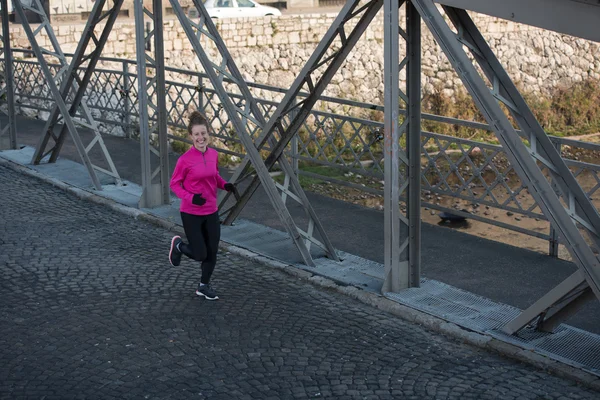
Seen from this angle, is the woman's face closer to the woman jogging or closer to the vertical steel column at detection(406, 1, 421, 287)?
the woman jogging

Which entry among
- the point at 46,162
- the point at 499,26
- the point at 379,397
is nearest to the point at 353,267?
the point at 379,397

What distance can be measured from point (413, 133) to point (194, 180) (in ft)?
6.05

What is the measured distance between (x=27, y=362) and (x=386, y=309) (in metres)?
2.83

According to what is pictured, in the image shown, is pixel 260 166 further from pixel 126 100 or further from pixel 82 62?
pixel 126 100

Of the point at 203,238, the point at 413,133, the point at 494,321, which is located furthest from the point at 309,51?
the point at 494,321

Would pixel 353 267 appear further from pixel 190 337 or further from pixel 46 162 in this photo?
pixel 46 162

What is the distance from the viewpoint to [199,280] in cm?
869

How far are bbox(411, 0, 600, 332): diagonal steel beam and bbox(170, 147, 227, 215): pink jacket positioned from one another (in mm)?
2142

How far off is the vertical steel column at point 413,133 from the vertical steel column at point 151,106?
13.2ft

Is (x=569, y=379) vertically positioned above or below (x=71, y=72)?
below

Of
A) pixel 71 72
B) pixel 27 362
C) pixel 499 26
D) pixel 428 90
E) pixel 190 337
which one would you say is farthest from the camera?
pixel 499 26

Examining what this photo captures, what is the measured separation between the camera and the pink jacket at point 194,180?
798 centimetres

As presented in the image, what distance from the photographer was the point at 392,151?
25.6 feet

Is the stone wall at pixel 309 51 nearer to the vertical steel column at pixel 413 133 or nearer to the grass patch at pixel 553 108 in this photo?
the grass patch at pixel 553 108
